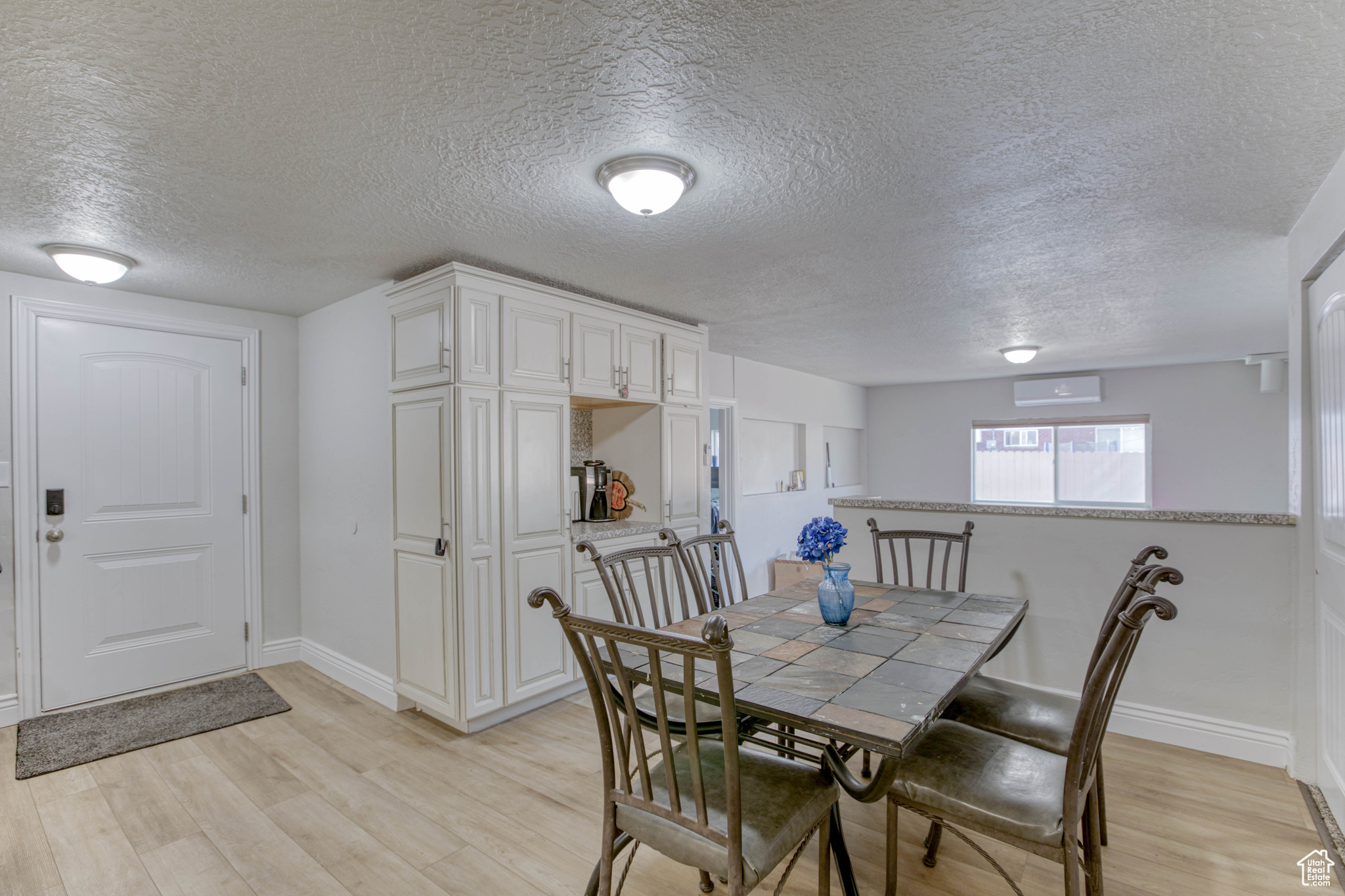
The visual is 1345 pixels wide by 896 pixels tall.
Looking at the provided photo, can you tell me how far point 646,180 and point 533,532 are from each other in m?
1.92

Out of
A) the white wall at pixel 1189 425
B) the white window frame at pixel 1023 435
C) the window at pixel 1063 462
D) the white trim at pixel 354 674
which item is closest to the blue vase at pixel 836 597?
the white trim at pixel 354 674

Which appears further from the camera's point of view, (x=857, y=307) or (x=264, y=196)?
(x=857, y=307)

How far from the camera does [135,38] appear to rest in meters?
1.34

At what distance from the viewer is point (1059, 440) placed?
7051 mm

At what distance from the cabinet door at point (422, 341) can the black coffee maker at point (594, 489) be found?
47.6 inches

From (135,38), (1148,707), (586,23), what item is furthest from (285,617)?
(1148,707)

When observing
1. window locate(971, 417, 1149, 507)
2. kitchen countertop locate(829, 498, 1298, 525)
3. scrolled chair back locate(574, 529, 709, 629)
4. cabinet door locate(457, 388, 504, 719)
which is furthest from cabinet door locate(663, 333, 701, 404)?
window locate(971, 417, 1149, 507)

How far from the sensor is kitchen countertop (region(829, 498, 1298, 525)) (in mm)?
2613

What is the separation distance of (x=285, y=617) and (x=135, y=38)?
3536 millimetres

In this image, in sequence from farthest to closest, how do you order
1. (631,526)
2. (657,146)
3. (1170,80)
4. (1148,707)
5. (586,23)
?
(631,526) < (1148,707) < (657,146) < (1170,80) < (586,23)

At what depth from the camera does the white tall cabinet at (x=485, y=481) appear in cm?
290

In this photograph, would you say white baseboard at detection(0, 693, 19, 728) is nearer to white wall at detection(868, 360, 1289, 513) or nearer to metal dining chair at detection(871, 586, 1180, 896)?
metal dining chair at detection(871, 586, 1180, 896)

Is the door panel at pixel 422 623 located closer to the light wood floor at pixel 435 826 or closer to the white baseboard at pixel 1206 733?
the light wood floor at pixel 435 826

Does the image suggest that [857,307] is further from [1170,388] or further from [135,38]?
[1170,388]
